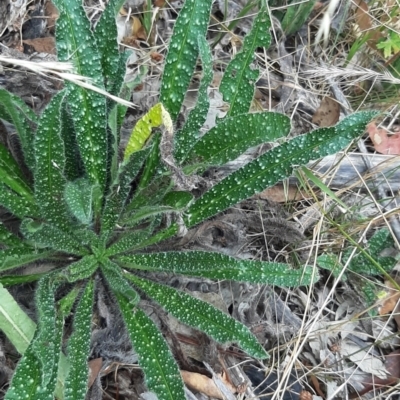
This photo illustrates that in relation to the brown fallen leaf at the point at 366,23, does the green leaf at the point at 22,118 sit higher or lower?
higher

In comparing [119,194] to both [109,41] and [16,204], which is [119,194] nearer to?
[16,204]

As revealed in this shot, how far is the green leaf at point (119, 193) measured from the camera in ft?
3.70

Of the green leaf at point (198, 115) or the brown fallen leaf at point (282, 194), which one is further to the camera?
the brown fallen leaf at point (282, 194)

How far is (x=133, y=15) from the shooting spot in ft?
5.31

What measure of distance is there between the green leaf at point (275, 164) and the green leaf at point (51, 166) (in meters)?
0.29

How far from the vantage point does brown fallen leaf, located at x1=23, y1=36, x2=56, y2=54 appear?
1.46 m

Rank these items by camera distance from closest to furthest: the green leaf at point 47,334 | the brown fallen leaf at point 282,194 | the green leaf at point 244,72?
the green leaf at point 47,334 → the green leaf at point 244,72 → the brown fallen leaf at point 282,194

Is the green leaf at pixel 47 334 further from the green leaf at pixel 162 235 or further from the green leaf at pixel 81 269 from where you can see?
the green leaf at pixel 162 235

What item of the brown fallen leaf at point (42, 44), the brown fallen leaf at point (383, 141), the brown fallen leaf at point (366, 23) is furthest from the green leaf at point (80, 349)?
the brown fallen leaf at point (366, 23)

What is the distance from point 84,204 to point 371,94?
106cm

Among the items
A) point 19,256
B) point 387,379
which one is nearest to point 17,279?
point 19,256

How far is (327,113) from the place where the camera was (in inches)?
65.3

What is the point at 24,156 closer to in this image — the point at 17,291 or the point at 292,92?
the point at 17,291

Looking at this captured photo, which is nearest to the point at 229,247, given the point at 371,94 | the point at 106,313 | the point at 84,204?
the point at 106,313
